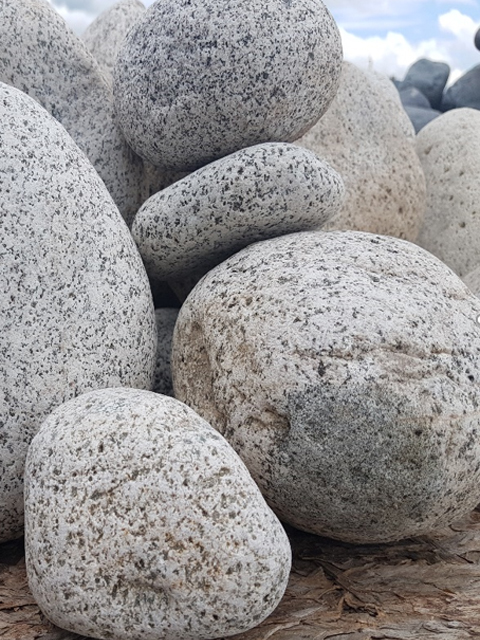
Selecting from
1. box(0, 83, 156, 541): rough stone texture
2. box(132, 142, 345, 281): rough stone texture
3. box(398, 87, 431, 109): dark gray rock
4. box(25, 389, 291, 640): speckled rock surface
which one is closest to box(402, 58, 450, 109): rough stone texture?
box(398, 87, 431, 109): dark gray rock

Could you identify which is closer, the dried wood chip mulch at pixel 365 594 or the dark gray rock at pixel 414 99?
the dried wood chip mulch at pixel 365 594

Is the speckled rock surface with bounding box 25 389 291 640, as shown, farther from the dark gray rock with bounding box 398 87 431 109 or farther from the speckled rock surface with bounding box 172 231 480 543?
the dark gray rock with bounding box 398 87 431 109

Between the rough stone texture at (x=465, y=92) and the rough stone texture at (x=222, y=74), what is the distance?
11.3 m

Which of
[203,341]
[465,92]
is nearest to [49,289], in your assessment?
[203,341]

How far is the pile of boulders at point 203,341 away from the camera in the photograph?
2.21 m

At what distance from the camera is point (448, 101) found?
14094 millimetres

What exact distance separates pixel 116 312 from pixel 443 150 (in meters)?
2.51

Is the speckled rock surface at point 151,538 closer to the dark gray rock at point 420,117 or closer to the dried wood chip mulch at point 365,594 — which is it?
the dried wood chip mulch at point 365,594

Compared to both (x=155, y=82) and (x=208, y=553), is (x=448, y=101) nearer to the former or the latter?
(x=155, y=82)

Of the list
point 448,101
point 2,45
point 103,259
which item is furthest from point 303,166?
point 448,101

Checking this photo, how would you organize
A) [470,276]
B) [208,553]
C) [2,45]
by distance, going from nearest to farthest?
[208,553] < [2,45] < [470,276]

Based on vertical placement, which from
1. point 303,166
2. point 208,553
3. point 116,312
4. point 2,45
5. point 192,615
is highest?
point 2,45

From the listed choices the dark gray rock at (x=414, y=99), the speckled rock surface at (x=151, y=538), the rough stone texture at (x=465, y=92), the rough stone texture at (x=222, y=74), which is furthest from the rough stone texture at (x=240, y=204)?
the rough stone texture at (x=465, y=92)

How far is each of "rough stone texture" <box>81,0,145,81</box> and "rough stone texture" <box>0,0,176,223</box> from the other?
0.55m
